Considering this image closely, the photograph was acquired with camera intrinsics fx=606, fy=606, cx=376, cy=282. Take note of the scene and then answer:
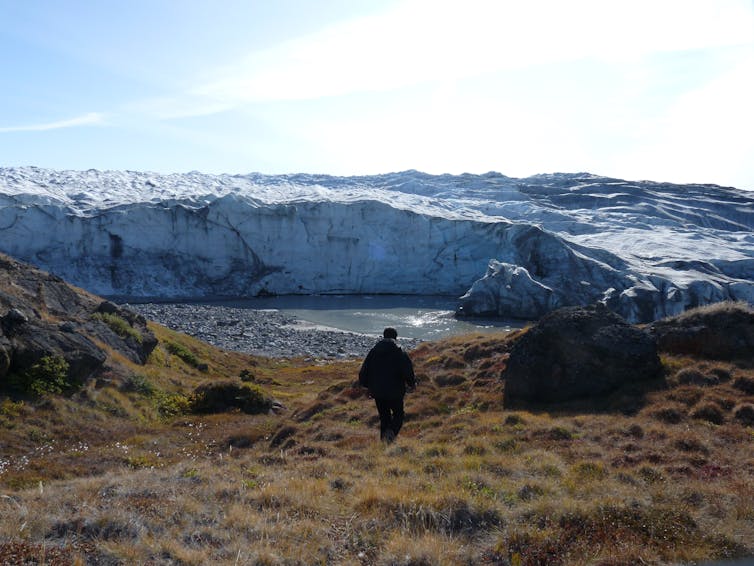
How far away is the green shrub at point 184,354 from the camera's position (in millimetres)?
25375

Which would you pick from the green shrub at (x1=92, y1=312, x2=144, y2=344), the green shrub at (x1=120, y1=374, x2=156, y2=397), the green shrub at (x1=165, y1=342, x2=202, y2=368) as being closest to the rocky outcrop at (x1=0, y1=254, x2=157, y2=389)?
the green shrub at (x1=92, y1=312, x2=144, y2=344)

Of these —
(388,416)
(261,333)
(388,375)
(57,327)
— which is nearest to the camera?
(388,375)

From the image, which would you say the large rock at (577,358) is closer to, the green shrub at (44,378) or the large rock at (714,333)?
the large rock at (714,333)

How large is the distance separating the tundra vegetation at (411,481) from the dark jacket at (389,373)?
97cm

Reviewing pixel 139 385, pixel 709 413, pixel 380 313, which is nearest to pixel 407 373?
pixel 709 413

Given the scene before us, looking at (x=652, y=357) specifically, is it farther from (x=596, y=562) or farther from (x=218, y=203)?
(x=218, y=203)

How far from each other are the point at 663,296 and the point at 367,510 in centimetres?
5106

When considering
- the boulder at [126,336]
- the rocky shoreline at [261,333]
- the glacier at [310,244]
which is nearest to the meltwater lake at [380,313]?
the rocky shoreline at [261,333]

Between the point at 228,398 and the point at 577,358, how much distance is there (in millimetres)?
10805

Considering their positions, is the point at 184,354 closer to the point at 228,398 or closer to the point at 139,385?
the point at 228,398

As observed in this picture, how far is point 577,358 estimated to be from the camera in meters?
12.2

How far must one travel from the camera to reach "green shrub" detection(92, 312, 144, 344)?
20.1 m

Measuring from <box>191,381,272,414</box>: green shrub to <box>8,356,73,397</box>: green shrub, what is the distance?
4.26m

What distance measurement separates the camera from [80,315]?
64.7 feet
